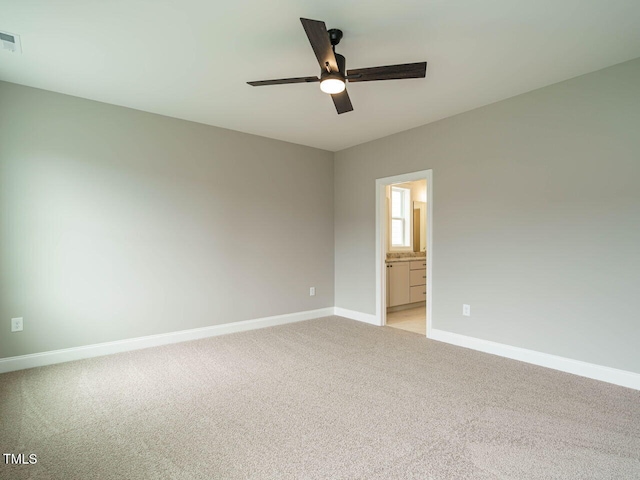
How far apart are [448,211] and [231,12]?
293cm

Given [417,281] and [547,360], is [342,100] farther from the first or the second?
[417,281]

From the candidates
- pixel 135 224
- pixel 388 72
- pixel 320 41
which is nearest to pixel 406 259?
pixel 388 72

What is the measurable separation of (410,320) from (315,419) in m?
3.15

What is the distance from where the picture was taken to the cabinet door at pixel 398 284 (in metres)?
5.22

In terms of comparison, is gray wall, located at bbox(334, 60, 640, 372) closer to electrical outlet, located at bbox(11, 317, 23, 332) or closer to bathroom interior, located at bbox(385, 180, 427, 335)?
bathroom interior, located at bbox(385, 180, 427, 335)

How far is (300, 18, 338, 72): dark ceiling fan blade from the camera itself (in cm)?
174

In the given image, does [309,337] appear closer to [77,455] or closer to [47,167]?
[77,455]

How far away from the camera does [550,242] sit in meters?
3.01

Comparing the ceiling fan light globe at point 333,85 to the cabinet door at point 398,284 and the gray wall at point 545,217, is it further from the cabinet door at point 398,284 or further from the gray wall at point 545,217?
the cabinet door at point 398,284

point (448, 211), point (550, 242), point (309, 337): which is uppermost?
point (448, 211)

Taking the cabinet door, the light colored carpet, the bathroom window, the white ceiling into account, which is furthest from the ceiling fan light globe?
the bathroom window

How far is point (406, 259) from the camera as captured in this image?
18.1 ft

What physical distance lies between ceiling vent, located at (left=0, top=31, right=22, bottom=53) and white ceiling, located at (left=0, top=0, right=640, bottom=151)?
5cm

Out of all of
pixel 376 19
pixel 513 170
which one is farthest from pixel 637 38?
pixel 376 19
